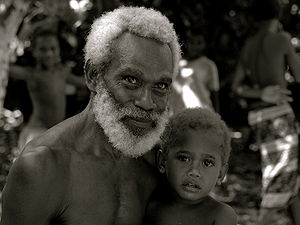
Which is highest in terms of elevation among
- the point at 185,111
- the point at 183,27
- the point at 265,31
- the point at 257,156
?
the point at 185,111

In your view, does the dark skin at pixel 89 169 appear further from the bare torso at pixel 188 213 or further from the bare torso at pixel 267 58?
the bare torso at pixel 267 58

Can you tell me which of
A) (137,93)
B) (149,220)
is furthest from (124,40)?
(149,220)

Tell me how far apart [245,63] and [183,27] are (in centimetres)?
270

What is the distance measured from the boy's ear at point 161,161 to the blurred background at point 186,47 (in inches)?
151

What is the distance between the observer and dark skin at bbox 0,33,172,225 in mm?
2174

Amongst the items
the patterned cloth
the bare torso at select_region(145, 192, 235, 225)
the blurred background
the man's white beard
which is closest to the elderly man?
the man's white beard

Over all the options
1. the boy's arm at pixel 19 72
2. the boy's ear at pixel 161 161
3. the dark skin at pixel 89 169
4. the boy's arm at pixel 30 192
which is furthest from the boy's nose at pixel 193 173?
the boy's arm at pixel 19 72

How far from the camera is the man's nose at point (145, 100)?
91.0 inches

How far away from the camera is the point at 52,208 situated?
7.33 feet

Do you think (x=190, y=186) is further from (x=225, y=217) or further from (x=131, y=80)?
(x=131, y=80)

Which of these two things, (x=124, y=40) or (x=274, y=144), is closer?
(x=124, y=40)

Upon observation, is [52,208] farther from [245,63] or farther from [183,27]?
[183,27]

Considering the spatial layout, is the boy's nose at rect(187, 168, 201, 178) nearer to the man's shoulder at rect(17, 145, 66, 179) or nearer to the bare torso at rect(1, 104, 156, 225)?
the bare torso at rect(1, 104, 156, 225)

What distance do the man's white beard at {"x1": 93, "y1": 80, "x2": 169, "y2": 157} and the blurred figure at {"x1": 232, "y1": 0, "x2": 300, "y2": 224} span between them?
8.71 ft
